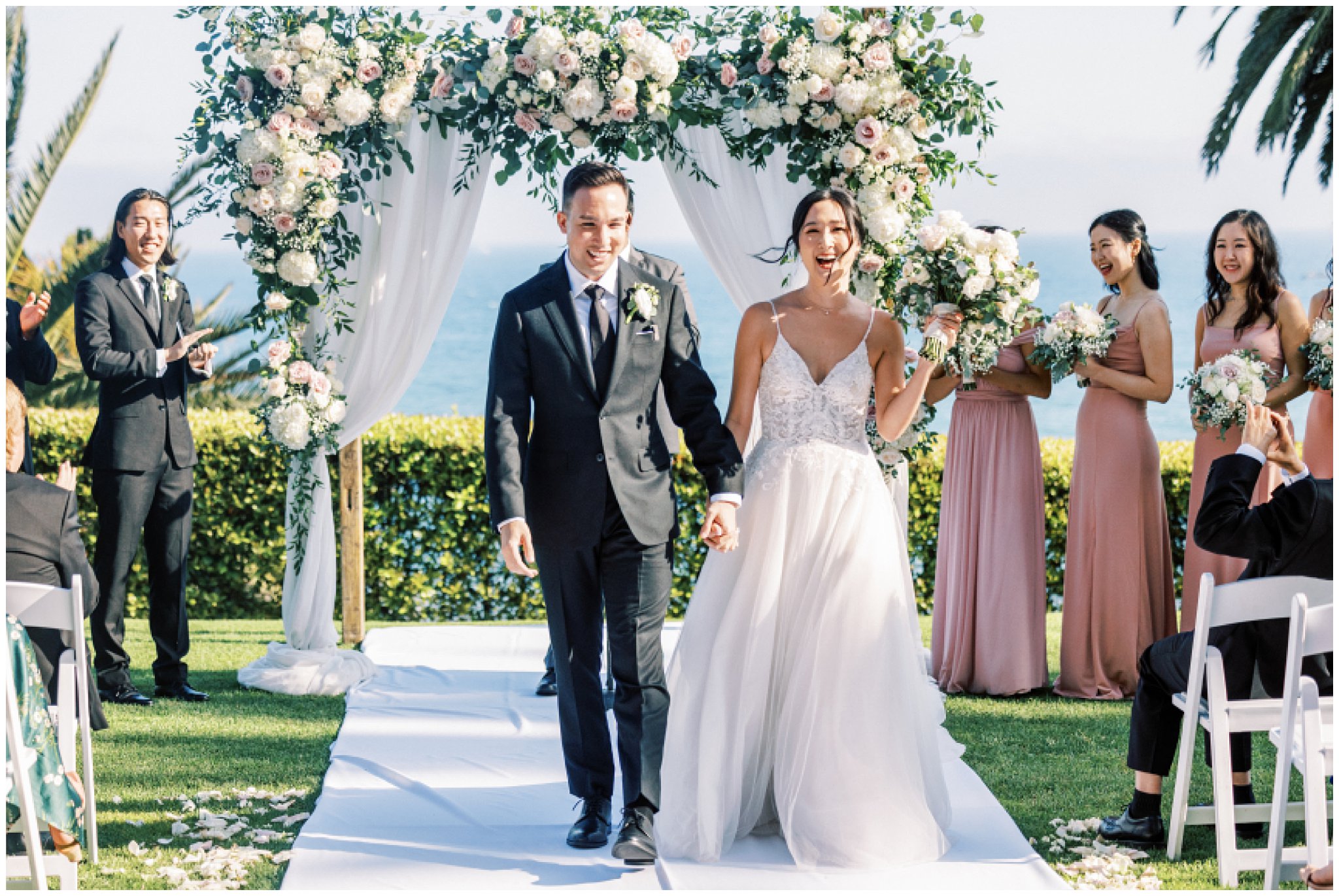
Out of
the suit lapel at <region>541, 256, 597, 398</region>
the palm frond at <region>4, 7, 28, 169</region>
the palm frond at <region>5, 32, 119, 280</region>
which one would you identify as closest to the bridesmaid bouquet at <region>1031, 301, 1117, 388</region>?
the suit lapel at <region>541, 256, 597, 398</region>

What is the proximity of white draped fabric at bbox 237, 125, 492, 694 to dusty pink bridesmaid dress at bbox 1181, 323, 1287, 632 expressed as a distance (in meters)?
3.52

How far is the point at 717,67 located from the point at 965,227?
1.84m

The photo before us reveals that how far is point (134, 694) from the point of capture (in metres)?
5.87

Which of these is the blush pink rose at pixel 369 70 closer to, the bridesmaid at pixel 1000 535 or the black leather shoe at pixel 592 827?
the bridesmaid at pixel 1000 535

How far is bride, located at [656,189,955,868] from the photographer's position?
153 inches

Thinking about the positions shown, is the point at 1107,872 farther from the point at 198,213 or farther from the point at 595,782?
the point at 198,213

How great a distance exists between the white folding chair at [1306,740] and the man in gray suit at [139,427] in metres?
4.43

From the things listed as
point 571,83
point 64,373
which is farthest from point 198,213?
point 64,373

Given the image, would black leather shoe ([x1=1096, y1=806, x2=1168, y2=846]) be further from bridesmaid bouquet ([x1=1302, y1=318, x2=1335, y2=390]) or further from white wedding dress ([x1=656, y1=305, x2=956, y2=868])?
bridesmaid bouquet ([x1=1302, y1=318, x2=1335, y2=390])

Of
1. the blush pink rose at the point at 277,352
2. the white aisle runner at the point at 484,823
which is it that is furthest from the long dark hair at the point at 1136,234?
the blush pink rose at the point at 277,352

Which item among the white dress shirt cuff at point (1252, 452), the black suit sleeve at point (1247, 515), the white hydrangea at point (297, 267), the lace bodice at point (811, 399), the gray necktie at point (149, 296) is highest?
the white hydrangea at point (297, 267)

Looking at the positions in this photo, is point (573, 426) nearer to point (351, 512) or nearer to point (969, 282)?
point (969, 282)

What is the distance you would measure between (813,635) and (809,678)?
0.41 feet

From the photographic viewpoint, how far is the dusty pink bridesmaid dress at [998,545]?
20.0 ft
